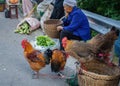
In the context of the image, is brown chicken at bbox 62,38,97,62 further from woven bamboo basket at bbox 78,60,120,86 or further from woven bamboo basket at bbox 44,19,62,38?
woven bamboo basket at bbox 44,19,62,38

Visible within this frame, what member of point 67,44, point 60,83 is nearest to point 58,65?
point 60,83

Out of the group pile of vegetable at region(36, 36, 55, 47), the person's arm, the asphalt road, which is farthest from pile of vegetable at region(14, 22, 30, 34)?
the person's arm

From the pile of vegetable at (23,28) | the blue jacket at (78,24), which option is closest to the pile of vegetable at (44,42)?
the blue jacket at (78,24)

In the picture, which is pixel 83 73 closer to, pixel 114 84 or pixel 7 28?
pixel 114 84

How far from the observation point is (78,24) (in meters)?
Result: 6.31

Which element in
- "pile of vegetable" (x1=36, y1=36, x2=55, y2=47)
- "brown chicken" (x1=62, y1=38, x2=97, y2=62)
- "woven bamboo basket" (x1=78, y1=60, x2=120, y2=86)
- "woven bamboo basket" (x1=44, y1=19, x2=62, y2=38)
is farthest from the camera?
"woven bamboo basket" (x1=44, y1=19, x2=62, y2=38)

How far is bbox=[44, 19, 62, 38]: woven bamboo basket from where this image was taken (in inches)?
297

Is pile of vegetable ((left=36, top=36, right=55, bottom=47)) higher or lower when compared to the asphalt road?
higher

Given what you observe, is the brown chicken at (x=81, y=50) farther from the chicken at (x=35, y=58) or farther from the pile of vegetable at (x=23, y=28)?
the pile of vegetable at (x=23, y=28)

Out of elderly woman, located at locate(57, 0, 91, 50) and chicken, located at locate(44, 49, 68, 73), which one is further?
elderly woman, located at locate(57, 0, 91, 50)

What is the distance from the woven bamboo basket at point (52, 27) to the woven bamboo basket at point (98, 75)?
2.70m

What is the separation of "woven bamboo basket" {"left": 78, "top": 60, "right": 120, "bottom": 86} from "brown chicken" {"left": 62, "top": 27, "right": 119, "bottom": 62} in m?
0.20

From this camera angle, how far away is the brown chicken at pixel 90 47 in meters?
4.70

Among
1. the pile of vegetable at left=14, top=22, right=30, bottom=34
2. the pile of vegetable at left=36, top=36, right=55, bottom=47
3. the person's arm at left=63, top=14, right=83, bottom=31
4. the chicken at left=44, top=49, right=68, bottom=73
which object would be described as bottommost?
the pile of vegetable at left=14, top=22, right=30, bottom=34
